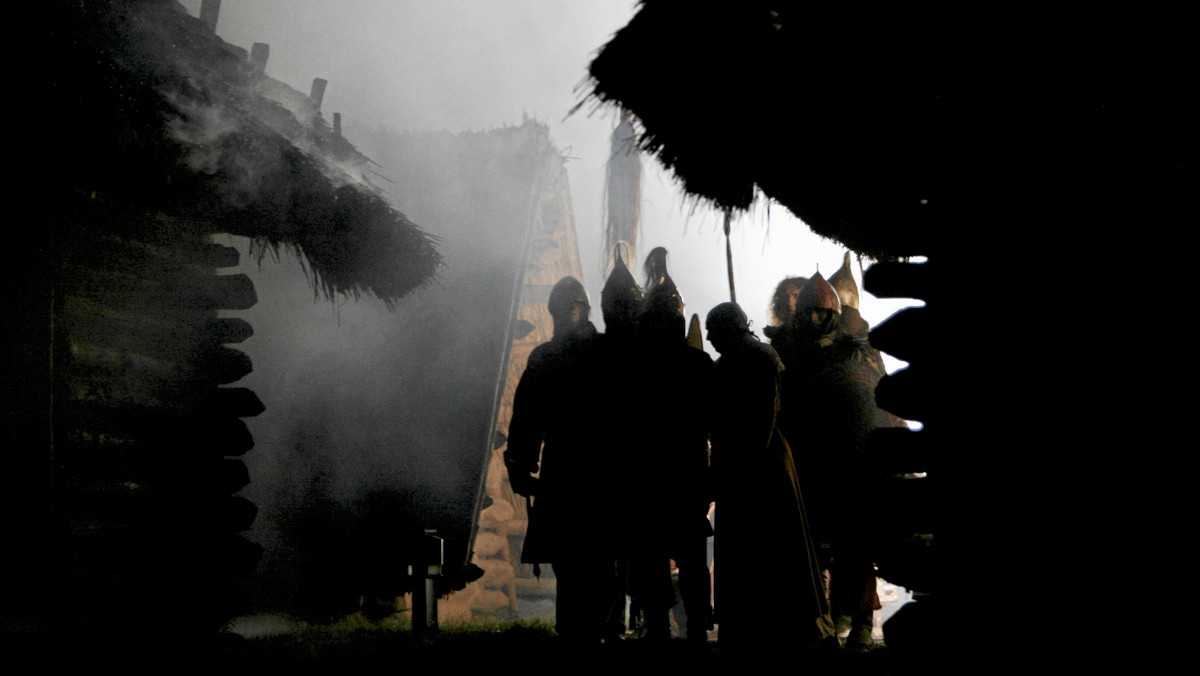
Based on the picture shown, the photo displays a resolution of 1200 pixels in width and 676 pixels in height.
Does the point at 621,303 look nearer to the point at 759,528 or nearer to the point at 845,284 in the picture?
the point at 759,528

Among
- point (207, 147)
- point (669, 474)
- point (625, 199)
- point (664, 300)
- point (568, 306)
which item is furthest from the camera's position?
point (625, 199)

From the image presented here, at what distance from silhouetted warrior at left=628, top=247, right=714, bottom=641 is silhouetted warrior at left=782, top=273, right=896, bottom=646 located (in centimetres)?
85

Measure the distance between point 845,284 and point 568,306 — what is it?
9.57ft

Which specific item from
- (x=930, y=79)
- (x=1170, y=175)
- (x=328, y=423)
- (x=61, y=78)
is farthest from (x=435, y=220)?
(x=1170, y=175)

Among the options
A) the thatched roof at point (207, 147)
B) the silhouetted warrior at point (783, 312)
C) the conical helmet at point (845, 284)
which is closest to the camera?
the thatched roof at point (207, 147)

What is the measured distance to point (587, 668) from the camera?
3.72 m

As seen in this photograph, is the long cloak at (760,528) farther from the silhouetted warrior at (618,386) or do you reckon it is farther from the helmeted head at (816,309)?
the helmeted head at (816,309)

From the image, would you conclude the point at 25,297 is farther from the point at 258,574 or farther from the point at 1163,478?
the point at 1163,478

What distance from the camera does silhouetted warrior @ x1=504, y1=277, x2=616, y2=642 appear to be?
4.32 meters

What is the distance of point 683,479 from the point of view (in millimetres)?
4465

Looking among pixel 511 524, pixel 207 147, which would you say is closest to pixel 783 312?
pixel 207 147

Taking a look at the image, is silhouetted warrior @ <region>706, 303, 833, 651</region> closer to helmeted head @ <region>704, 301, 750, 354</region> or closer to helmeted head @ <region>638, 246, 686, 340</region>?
helmeted head @ <region>704, 301, 750, 354</region>

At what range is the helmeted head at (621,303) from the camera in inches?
190

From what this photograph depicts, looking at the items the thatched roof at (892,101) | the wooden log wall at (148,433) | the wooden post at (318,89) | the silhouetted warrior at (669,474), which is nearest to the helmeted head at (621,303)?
the silhouetted warrior at (669,474)
